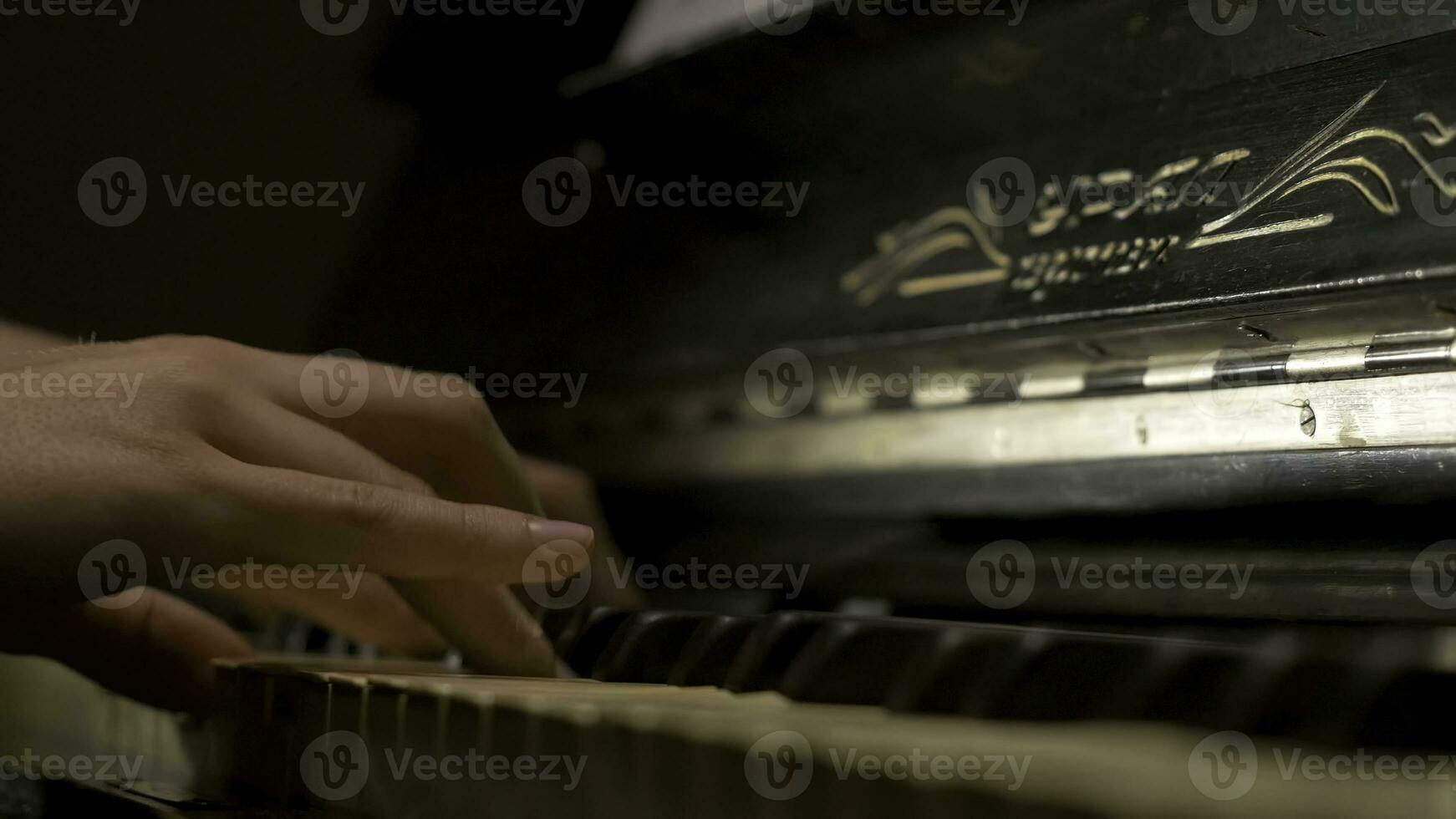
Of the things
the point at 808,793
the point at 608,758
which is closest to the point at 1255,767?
the point at 808,793

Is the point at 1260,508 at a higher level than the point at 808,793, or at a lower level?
higher

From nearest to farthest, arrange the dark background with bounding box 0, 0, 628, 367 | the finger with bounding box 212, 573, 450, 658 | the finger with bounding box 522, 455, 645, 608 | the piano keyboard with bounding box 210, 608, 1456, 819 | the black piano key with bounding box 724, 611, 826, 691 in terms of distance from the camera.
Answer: the piano keyboard with bounding box 210, 608, 1456, 819 → the black piano key with bounding box 724, 611, 826, 691 → the finger with bounding box 212, 573, 450, 658 → the finger with bounding box 522, 455, 645, 608 → the dark background with bounding box 0, 0, 628, 367

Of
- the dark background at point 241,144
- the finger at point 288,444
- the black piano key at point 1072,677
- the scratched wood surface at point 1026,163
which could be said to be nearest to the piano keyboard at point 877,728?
the black piano key at point 1072,677

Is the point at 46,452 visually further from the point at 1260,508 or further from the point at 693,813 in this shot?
the point at 1260,508

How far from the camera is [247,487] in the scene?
66 cm

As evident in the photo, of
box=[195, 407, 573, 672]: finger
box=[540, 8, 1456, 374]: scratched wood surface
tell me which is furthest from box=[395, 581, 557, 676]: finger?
box=[540, 8, 1456, 374]: scratched wood surface

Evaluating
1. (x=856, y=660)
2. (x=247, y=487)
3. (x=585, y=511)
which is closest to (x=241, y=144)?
(x=585, y=511)

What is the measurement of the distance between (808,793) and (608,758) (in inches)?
4.1

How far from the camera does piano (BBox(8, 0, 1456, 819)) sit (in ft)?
1.28

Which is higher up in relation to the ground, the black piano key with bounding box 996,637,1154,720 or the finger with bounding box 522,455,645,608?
the finger with bounding box 522,455,645,608

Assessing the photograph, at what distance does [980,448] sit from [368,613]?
1.62ft

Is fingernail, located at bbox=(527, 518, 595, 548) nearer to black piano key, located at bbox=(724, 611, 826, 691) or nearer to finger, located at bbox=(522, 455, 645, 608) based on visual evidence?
black piano key, located at bbox=(724, 611, 826, 691)

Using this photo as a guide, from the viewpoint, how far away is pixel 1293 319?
0.65m

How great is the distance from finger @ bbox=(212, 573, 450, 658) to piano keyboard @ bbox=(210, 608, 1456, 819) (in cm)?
20
